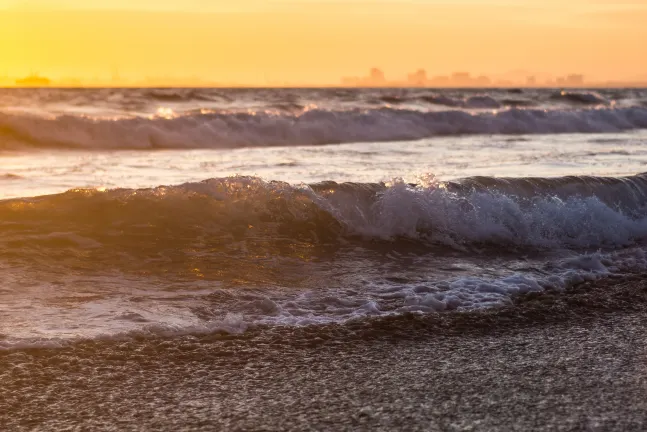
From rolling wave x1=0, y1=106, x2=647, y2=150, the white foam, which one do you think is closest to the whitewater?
the white foam

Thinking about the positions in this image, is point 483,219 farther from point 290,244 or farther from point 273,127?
point 273,127

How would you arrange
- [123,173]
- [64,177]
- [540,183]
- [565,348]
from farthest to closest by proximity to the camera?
[123,173]
[64,177]
[540,183]
[565,348]

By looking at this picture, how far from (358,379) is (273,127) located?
2099 centimetres

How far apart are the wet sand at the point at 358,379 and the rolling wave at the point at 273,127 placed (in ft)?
57.4

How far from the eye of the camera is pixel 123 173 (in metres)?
13.7

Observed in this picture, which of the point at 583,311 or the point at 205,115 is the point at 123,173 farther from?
the point at 205,115

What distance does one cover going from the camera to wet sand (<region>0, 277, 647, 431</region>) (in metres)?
3.52

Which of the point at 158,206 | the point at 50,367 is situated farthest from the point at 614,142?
the point at 50,367

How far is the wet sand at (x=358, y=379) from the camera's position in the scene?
3.52 meters

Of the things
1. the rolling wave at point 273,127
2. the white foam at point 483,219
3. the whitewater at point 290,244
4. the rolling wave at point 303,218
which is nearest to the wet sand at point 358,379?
the whitewater at point 290,244

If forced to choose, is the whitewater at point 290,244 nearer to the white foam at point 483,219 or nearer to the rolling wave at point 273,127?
the white foam at point 483,219

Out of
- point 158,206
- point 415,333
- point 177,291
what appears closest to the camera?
point 415,333

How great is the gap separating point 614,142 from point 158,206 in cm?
1663

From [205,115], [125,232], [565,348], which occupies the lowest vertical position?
[565,348]
